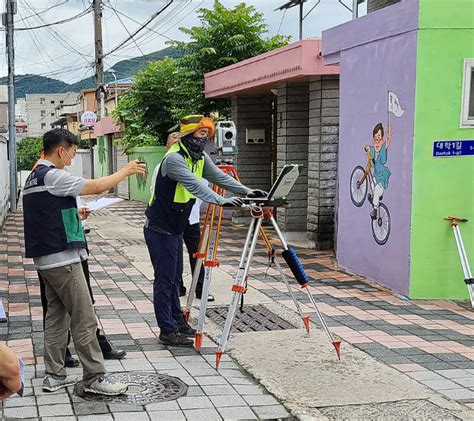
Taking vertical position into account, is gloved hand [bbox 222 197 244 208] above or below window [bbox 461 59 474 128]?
below

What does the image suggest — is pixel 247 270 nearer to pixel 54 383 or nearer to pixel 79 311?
pixel 79 311

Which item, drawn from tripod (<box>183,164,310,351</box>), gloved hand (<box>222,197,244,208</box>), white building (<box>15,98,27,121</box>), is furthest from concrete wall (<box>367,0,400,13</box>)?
white building (<box>15,98,27,121</box>)

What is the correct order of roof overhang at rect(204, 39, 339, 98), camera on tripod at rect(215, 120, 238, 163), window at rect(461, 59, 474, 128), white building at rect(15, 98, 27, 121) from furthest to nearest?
white building at rect(15, 98, 27, 121) < roof overhang at rect(204, 39, 339, 98) < window at rect(461, 59, 474, 128) < camera on tripod at rect(215, 120, 238, 163)

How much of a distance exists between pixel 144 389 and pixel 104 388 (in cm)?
31

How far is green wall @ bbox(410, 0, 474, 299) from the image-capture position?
7.41 m

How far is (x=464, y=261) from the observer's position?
7.43 m

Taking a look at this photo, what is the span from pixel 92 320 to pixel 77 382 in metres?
0.53

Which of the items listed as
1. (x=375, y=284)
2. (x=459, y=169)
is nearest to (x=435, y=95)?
(x=459, y=169)

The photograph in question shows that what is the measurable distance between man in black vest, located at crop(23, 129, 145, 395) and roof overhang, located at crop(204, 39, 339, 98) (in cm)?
629

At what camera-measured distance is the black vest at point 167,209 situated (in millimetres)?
5617

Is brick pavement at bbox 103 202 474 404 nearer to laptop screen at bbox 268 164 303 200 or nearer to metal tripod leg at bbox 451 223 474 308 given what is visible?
metal tripod leg at bbox 451 223 474 308

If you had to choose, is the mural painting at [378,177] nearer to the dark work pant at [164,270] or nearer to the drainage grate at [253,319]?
the drainage grate at [253,319]

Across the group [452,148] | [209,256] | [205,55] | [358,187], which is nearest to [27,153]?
[205,55]

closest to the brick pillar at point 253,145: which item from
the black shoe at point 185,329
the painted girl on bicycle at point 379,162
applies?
the painted girl on bicycle at point 379,162
